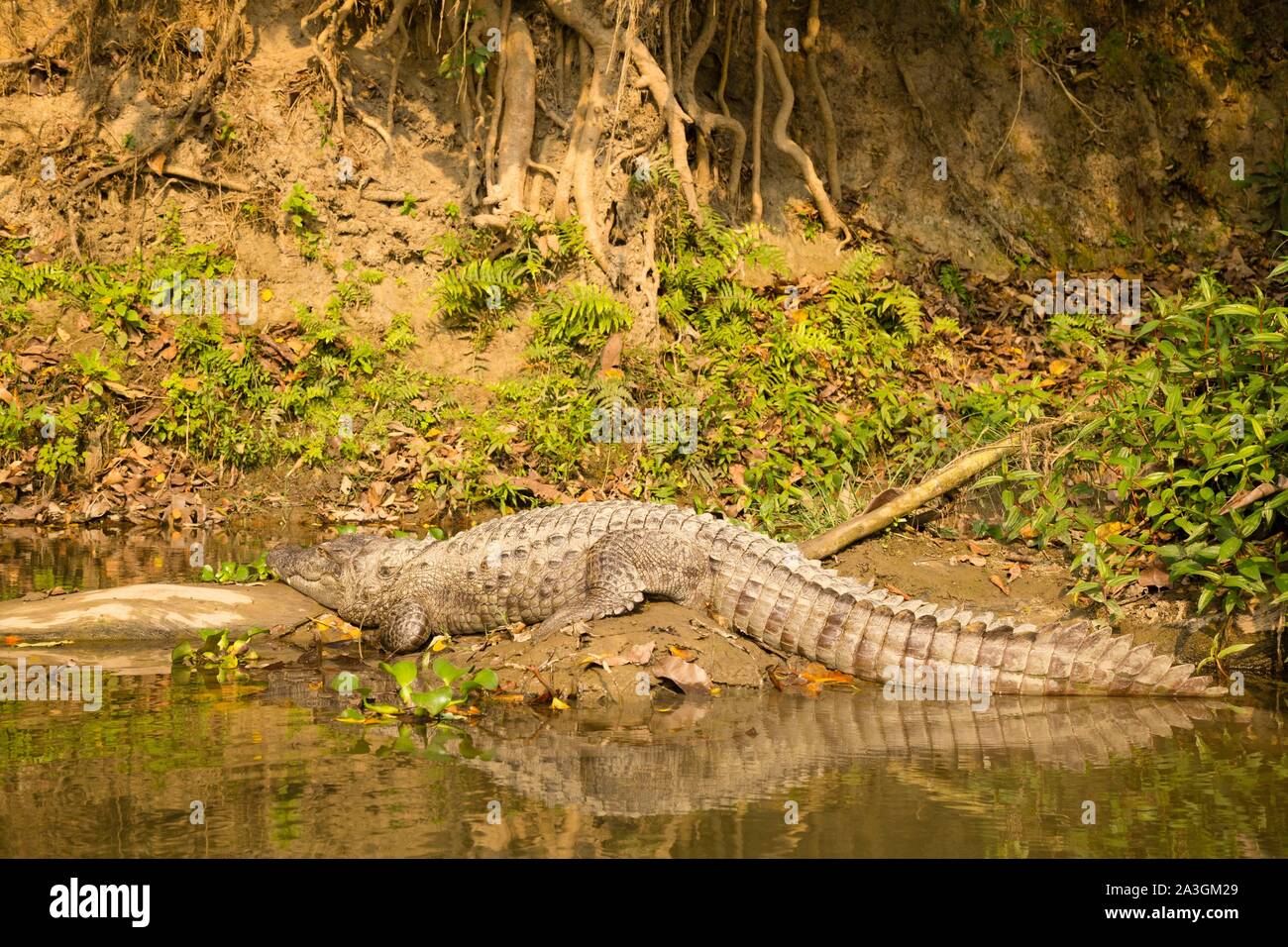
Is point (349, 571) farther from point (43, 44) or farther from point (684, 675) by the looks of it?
point (43, 44)

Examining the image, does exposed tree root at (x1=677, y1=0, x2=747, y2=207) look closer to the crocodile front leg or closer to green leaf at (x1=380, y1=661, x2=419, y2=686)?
the crocodile front leg

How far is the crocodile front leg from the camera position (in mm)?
6801

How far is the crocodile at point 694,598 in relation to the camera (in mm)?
5938

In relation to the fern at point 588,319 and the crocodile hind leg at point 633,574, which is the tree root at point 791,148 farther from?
the crocodile hind leg at point 633,574

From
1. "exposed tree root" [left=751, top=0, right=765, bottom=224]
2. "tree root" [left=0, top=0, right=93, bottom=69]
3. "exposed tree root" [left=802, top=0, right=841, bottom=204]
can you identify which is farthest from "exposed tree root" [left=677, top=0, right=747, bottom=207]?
"tree root" [left=0, top=0, right=93, bottom=69]

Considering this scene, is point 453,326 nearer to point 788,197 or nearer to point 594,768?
A: point 788,197

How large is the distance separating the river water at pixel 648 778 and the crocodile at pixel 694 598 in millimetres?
191

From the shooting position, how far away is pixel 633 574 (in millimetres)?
6652

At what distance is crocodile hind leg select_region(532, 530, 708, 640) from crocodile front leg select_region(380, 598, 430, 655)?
26.2 inches

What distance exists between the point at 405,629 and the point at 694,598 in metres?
1.61

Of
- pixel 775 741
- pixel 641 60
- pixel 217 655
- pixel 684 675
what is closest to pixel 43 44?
pixel 641 60

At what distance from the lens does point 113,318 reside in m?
10.4

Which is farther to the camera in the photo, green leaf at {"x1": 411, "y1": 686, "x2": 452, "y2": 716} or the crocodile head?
the crocodile head

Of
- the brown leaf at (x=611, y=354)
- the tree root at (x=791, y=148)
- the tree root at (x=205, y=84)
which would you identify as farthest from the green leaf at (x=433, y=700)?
the tree root at (x=791, y=148)
